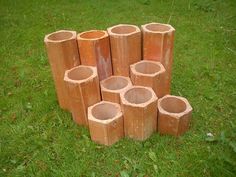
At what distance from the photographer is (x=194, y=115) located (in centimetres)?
269

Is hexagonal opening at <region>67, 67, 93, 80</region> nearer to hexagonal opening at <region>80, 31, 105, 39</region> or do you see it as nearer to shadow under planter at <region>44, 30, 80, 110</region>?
shadow under planter at <region>44, 30, 80, 110</region>

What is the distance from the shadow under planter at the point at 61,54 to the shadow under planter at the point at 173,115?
0.81 meters

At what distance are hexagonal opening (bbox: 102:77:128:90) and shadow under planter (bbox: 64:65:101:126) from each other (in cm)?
17

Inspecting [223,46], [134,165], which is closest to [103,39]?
[134,165]

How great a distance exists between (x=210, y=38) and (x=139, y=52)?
5.63 ft

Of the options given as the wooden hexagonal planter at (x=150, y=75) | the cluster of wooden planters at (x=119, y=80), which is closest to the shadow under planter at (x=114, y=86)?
the cluster of wooden planters at (x=119, y=80)

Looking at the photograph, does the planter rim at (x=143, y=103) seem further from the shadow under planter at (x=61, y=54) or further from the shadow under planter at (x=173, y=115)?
the shadow under planter at (x=61, y=54)

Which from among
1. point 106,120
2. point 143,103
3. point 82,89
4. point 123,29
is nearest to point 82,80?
point 82,89

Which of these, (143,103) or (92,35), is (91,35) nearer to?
(92,35)

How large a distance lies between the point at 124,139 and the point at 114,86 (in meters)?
0.49

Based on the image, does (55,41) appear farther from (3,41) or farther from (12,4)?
(12,4)

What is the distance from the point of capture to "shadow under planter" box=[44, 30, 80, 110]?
100 inches

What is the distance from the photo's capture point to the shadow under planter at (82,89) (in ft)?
7.89

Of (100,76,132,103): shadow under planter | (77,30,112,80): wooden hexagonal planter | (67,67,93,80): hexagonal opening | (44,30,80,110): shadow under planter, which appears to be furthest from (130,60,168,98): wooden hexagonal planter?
(44,30,80,110): shadow under planter
